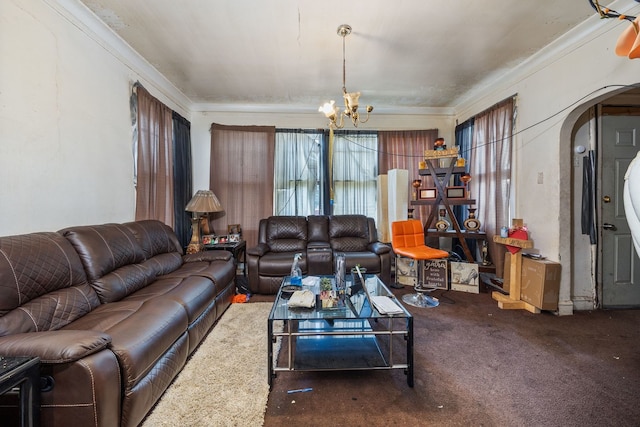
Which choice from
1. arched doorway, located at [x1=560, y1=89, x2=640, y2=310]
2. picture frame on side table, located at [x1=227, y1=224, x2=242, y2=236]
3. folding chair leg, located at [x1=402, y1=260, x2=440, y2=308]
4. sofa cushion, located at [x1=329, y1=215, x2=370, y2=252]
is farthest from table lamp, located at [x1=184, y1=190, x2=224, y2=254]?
arched doorway, located at [x1=560, y1=89, x2=640, y2=310]

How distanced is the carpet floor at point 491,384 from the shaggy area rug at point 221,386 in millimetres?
133

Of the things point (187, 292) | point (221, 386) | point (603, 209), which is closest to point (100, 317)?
point (187, 292)

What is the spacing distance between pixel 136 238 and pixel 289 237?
76.9 inches

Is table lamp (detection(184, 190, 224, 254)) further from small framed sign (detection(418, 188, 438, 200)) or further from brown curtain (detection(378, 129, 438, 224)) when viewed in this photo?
small framed sign (detection(418, 188, 438, 200))

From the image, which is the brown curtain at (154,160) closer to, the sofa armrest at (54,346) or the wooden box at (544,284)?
the sofa armrest at (54,346)

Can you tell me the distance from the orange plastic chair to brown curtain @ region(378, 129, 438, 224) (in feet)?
3.33

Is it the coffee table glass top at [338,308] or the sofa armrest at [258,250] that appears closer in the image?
the coffee table glass top at [338,308]

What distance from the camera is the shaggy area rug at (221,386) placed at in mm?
1366

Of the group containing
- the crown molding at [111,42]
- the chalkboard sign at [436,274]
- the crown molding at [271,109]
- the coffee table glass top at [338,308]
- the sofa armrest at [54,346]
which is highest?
the crown molding at [271,109]

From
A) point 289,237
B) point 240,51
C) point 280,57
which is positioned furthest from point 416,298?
point 240,51

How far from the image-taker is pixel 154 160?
3.03 metres

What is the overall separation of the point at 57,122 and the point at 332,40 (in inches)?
92.6

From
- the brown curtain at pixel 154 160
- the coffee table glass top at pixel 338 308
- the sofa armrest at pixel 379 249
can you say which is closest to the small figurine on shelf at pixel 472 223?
the sofa armrest at pixel 379 249

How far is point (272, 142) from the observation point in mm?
4199
